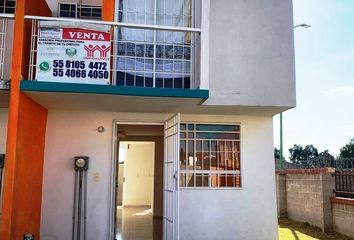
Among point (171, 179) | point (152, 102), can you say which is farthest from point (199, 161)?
point (152, 102)

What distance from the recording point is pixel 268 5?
8.32 m

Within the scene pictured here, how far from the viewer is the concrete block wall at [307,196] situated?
37.8 ft

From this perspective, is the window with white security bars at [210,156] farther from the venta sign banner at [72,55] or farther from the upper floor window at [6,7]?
the upper floor window at [6,7]

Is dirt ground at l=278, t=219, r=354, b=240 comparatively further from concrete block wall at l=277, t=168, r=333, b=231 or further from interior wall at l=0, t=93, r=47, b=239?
interior wall at l=0, t=93, r=47, b=239

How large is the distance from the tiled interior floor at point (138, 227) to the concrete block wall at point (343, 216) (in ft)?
16.1

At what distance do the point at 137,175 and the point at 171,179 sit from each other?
1117 centimetres

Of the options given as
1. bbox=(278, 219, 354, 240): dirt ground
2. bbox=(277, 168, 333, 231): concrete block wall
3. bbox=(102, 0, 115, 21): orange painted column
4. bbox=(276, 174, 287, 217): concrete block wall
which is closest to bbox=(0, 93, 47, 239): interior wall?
bbox=(102, 0, 115, 21): orange painted column

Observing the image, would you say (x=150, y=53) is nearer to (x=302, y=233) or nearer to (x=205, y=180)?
(x=205, y=180)

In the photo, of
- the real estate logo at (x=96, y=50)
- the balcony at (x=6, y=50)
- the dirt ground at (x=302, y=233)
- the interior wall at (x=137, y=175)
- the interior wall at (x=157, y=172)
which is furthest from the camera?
the interior wall at (x=137, y=175)

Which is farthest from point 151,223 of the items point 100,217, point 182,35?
point 182,35

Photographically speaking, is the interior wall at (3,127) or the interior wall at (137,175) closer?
the interior wall at (3,127)

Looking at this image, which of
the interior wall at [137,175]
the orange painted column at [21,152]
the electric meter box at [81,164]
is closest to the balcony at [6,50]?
the orange painted column at [21,152]

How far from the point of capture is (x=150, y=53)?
857cm

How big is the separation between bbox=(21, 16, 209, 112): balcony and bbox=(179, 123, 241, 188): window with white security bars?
1250 mm
